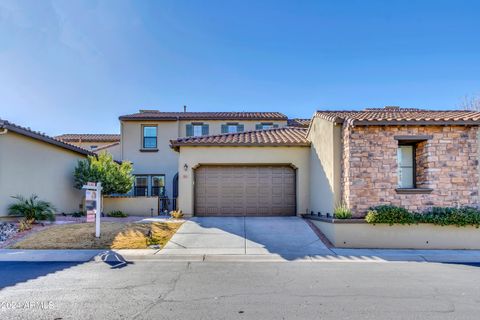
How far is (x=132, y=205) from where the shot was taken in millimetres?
15453

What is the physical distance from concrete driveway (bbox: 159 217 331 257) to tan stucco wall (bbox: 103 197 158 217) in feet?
11.7

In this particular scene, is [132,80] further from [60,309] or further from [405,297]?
[405,297]

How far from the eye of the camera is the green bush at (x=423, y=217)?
31.1ft

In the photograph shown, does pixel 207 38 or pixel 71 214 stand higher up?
pixel 207 38

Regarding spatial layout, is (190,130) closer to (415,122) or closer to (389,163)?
(389,163)

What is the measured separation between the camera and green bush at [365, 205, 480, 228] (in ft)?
31.1

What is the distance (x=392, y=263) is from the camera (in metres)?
7.80

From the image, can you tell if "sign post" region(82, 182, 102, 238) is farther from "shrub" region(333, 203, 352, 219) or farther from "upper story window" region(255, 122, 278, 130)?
"upper story window" region(255, 122, 278, 130)

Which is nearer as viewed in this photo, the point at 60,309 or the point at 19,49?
the point at 60,309

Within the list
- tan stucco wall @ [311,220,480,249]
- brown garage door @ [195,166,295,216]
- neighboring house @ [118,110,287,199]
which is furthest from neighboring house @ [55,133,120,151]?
tan stucco wall @ [311,220,480,249]

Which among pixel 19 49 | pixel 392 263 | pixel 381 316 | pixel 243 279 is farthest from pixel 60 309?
pixel 19 49

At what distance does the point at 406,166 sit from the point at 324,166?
114 inches

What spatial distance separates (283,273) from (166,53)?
13303 mm

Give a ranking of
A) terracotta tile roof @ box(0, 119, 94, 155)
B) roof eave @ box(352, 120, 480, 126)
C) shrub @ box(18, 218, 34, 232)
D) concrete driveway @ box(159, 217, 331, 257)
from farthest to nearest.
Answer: terracotta tile roof @ box(0, 119, 94, 155)
shrub @ box(18, 218, 34, 232)
roof eave @ box(352, 120, 480, 126)
concrete driveway @ box(159, 217, 331, 257)
